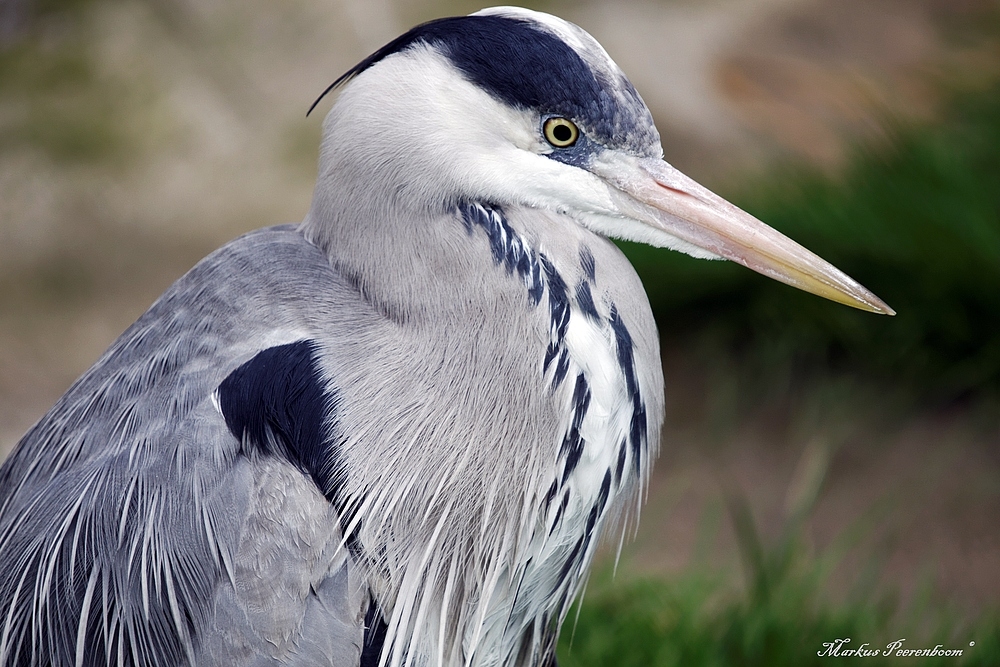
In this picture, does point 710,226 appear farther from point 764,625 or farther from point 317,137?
point 317,137

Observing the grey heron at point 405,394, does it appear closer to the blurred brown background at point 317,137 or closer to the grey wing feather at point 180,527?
the grey wing feather at point 180,527

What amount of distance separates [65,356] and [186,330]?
2540 mm

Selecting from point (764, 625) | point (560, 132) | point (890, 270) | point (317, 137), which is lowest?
point (764, 625)

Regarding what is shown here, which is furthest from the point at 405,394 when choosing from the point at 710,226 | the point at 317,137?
the point at 317,137

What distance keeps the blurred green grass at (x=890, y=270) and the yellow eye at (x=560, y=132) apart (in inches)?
87.1

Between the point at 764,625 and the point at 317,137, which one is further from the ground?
the point at 317,137

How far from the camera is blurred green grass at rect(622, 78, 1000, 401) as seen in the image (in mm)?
3332

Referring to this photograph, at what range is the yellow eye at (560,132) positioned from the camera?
151cm

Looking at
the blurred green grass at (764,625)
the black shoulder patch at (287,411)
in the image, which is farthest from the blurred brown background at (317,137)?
→ the black shoulder patch at (287,411)

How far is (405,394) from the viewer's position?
1.50 meters

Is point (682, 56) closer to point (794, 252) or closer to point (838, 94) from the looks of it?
point (838, 94)

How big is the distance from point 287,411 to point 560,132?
572mm

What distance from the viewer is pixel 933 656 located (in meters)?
2.29

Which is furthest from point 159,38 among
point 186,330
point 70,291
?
point 186,330
